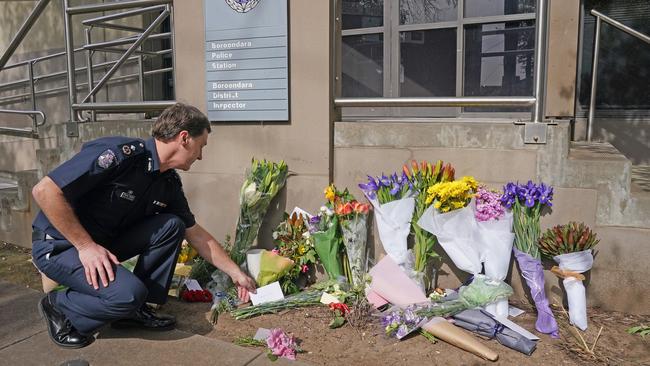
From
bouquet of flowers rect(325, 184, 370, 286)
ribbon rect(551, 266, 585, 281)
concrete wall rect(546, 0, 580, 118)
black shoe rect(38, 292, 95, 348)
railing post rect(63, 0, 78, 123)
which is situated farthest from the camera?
concrete wall rect(546, 0, 580, 118)

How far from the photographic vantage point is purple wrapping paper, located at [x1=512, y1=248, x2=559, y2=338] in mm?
3081

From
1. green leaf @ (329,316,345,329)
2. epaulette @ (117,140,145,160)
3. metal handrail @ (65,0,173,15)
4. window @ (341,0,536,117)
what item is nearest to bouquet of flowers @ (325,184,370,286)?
green leaf @ (329,316,345,329)

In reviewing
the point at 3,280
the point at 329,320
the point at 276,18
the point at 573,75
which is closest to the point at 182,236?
the point at 329,320

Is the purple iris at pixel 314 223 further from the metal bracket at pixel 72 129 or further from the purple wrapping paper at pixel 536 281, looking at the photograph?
the metal bracket at pixel 72 129

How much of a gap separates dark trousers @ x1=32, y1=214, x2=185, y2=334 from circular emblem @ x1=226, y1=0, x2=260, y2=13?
163 centimetres

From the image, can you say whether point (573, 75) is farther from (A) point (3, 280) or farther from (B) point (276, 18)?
(A) point (3, 280)

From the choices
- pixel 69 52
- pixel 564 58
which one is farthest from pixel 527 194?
pixel 69 52

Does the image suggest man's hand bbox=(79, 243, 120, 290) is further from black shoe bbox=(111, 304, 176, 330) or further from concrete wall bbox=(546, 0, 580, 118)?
concrete wall bbox=(546, 0, 580, 118)

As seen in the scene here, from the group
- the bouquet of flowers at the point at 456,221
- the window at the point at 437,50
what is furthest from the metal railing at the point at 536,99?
the window at the point at 437,50

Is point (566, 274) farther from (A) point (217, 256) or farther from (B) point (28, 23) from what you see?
(B) point (28, 23)

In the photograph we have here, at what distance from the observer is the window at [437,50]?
641 centimetres

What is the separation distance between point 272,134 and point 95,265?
162 cm

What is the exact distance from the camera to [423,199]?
3.37 meters

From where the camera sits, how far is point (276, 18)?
3.82 metres
